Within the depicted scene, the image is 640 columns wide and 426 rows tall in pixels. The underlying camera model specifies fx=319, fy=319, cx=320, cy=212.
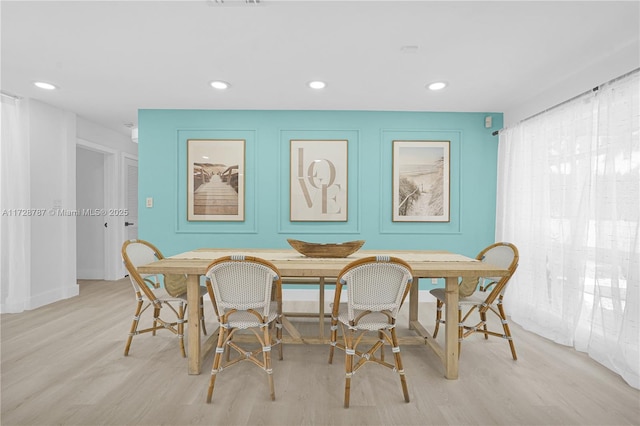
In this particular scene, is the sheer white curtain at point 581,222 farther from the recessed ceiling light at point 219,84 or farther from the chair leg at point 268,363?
the recessed ceiling light at point 219,84

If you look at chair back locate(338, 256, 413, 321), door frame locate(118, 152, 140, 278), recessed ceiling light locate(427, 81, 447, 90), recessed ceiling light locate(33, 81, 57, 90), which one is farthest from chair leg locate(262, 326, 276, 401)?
door frame locate(118, 152, 140, 278)

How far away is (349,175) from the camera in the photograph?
412 centimetres

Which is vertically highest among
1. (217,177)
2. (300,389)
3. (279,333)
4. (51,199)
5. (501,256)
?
(217,177)

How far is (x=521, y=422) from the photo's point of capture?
179 centimetres

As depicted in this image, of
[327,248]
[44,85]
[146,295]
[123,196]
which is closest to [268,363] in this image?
[327,248]

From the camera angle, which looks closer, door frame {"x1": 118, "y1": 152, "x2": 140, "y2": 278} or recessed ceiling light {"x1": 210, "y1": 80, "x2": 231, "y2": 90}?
recessed ceiling light {"x1": 210, "y1": 80, "x2": 231, "y2": 90}

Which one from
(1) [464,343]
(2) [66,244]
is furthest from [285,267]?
(2) [66,244]

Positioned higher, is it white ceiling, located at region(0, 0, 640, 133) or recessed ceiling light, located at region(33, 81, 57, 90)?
white ceiling, located at region(0, 0, 640, 133)

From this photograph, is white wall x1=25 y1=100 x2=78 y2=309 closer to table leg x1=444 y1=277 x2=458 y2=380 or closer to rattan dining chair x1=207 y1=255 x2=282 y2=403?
rattan dining chair x1=207 y1=255 x2=282 y2=403

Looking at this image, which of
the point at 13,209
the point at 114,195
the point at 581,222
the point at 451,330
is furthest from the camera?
the point at 114,195

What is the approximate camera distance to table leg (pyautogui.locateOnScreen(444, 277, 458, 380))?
Result: 225 centimetres

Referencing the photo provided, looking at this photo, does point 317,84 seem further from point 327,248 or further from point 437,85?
point 327,248

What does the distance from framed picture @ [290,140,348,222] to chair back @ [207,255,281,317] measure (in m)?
2.23

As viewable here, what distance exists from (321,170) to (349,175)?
0.37 m
